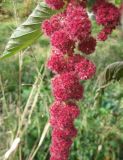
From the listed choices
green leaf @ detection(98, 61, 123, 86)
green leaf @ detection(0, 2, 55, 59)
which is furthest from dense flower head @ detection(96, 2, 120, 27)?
green leaf @ detection(98, 61, 123, 86)

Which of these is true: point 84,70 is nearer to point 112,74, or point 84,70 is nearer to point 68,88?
point 68,88

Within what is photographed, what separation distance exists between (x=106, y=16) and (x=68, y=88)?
0.31 feet

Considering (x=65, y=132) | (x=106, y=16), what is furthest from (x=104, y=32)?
(x=65, y=132)

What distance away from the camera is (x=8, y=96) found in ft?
11.6

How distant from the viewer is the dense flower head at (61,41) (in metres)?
0.60

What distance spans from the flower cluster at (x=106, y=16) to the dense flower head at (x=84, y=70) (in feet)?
0.11

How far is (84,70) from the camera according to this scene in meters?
0.61

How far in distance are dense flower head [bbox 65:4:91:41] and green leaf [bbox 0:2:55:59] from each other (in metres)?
0.10

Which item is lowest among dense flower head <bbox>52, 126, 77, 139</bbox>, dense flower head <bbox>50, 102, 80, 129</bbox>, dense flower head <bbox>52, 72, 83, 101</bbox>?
dense flower head <bbox>52, 126, 77, 139</bbox>

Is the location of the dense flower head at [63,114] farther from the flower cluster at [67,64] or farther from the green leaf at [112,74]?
the green leaf at [112,74]

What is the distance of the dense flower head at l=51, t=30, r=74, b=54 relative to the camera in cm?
60

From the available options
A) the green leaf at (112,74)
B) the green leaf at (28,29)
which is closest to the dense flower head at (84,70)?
the green leaf at (28,29)

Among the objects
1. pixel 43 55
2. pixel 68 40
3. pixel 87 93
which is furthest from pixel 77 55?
pixel 43 55

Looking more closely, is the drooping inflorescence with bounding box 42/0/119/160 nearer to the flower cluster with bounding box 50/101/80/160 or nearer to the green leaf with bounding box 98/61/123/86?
the flower cluster with bounding box 50/101/80/160
